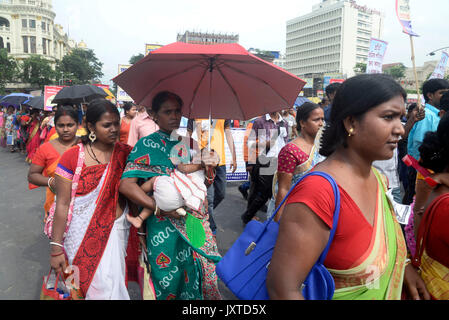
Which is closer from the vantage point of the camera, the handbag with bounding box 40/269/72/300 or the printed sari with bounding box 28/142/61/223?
the handbag with bounding box 40/269/72/300

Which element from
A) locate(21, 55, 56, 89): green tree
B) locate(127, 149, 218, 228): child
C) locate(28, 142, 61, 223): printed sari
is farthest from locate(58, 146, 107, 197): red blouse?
locate(21, 55, 56, 89): green tree

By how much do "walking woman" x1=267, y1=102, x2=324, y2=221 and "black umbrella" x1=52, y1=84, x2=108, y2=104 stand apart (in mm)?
4405

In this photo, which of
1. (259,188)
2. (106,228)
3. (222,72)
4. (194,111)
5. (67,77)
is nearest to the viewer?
(106,228)

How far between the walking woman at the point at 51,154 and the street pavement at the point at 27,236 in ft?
2.67

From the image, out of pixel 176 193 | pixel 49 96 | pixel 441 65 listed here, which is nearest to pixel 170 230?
pixel 176 193

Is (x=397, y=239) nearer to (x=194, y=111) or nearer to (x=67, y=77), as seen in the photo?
(x=194, y=111)

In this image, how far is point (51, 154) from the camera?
3266 mm

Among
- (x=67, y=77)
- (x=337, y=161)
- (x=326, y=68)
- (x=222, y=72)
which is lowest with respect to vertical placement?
(x=337, y=161)

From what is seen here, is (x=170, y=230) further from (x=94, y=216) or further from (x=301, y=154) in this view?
(x=301, y=154)

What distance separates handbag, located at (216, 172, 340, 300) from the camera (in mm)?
1205

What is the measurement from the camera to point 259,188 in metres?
4.84

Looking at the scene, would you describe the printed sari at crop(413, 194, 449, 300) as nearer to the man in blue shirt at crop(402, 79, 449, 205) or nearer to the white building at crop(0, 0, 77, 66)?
the man in blue shirt at crop(402, 79, 449, 205)
